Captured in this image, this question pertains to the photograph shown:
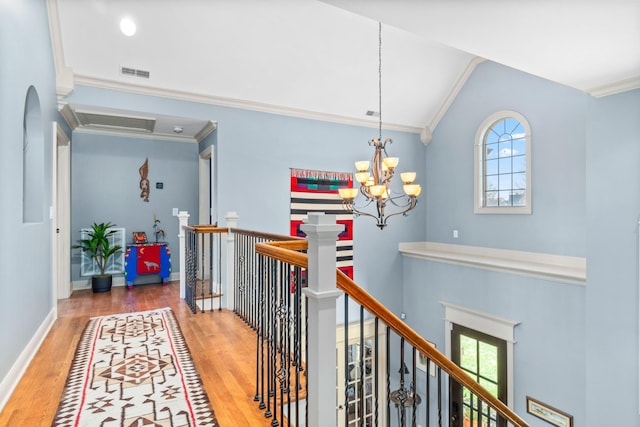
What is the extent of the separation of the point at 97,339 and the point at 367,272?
4.24 metres

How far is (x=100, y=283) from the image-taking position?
5.52 m

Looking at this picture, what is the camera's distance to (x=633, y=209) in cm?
326

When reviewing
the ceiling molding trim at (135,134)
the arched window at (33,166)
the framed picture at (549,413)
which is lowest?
the framed picture at (549,413)

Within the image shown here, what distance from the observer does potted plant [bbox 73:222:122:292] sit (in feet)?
17.9

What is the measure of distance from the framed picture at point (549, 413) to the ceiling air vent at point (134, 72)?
6532mm

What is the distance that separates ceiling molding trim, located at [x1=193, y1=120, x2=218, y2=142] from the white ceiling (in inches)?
14.2

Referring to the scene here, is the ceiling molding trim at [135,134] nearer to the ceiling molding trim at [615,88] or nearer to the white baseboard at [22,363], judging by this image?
the white baseboard at [22,363]

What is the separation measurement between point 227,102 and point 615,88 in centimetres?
443

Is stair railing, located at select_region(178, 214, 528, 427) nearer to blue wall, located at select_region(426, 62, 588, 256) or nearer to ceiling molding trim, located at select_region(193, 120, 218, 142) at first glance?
ceiling molding trim, located at select_region(193, 120, 218, 142)

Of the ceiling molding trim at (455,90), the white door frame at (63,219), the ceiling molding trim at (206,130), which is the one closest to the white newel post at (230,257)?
the ceiling molding trim at (206,130)

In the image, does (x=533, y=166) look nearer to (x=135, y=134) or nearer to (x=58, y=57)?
(x=58, y=57)

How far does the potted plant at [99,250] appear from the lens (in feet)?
17.9

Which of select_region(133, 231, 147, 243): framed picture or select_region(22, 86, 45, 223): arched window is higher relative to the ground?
select_region(22, 86, 45, 223): arched window

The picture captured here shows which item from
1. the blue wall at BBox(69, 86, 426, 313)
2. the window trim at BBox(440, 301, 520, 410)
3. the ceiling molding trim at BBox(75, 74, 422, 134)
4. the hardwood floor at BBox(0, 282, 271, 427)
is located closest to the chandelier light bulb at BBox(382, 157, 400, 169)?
the blue wall at BBox(69, 86, 426, 313)
